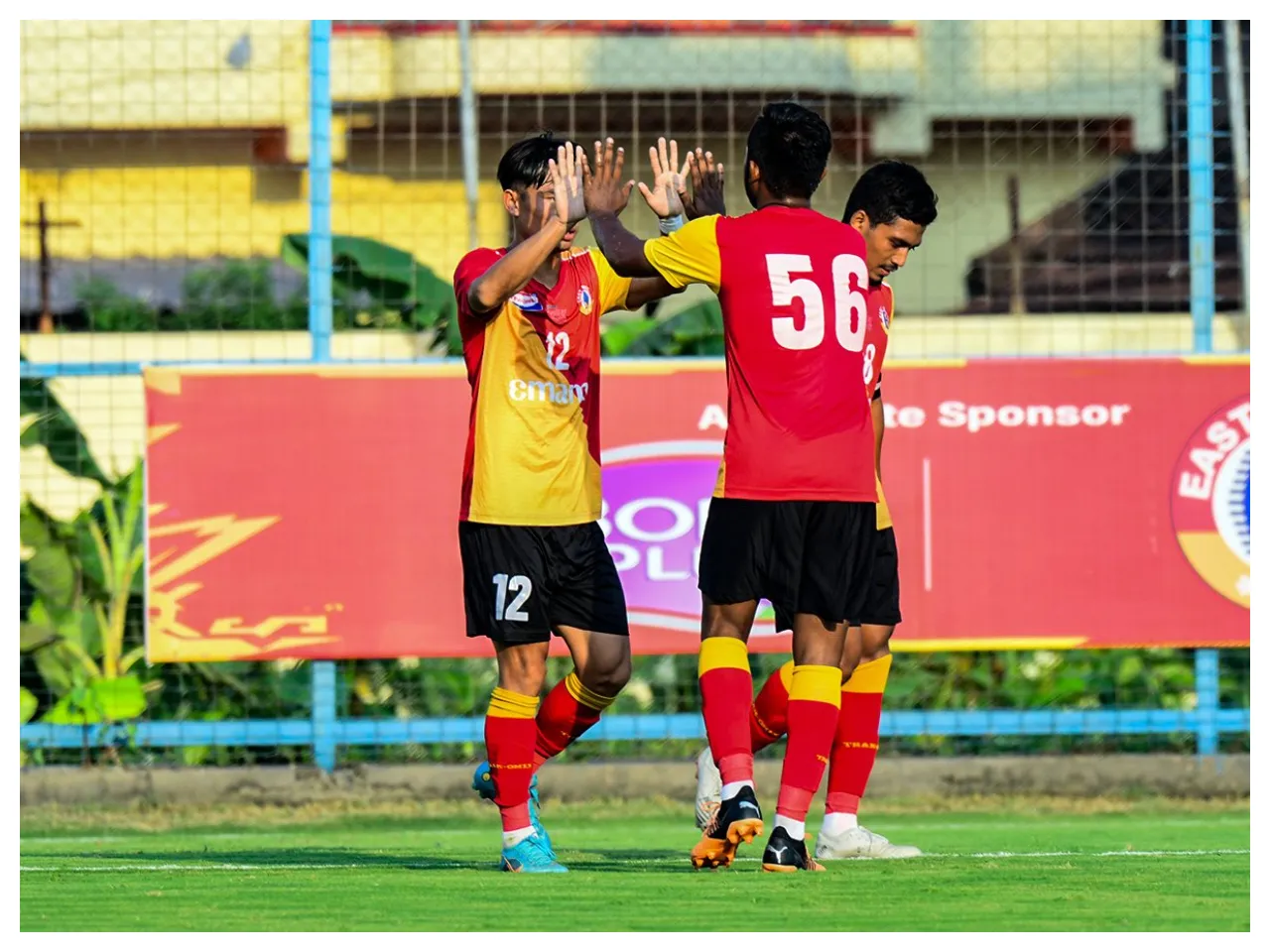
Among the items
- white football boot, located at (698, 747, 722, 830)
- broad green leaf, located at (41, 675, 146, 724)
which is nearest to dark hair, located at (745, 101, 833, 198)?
white football boot, located at (698, 747, 722, 830)

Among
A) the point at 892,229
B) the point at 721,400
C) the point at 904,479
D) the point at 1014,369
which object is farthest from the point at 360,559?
Answer: the point at 892,229

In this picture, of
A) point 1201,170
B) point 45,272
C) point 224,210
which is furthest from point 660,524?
point 224,210

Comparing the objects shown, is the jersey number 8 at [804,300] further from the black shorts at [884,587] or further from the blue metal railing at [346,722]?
the blue metal railing at [346,722]

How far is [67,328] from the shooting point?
1062 centimetres

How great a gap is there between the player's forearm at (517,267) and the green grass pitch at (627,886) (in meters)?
1.52

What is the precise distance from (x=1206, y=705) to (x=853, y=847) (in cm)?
354

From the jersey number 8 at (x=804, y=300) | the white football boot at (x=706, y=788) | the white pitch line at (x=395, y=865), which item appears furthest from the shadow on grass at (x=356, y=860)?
the jersey number 8 at (x=804, y=300)

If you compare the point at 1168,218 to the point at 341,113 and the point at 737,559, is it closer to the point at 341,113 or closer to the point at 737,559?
the point at 341,113

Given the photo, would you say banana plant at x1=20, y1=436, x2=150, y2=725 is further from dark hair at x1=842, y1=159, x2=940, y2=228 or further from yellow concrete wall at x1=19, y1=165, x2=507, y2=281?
dark hair at x1=842, y1=159, x2=940, y2=228

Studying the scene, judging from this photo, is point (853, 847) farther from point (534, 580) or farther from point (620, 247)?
point (620, 247)

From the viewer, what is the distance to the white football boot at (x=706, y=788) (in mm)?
6207

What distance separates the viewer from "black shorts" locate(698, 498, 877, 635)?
5.45 m

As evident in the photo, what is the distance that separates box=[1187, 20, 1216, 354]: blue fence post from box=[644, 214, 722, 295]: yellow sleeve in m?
4.32

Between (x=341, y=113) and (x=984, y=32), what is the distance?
10.3 ft
